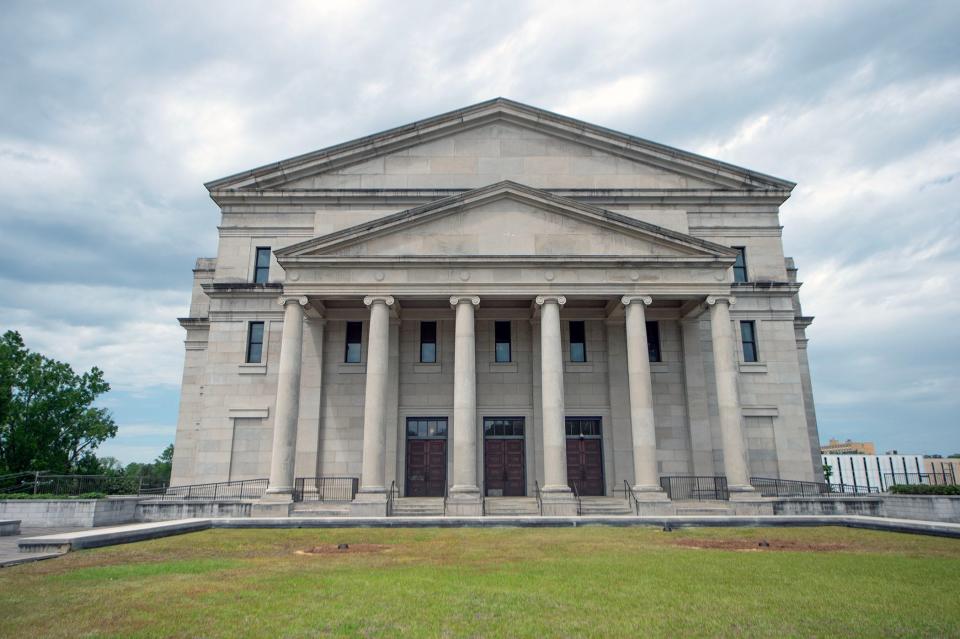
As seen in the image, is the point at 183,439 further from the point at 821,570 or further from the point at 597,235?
the point at 821,570

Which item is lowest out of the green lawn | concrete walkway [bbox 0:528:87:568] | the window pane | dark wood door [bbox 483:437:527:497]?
the green lawn

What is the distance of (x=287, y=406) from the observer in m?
26.0

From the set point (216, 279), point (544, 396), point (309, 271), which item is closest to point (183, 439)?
point (216, 279)

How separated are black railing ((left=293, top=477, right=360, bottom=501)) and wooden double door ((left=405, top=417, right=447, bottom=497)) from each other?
9.06ft

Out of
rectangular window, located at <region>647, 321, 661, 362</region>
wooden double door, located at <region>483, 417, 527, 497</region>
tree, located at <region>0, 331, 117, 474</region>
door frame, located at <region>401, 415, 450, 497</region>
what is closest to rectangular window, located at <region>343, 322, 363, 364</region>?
door frame, located at <region>401, 415, 450, 497</region>

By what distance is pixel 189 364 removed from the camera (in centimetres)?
3684

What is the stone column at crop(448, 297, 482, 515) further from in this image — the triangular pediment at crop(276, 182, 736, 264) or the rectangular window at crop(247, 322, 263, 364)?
the rectangular window at crop(247, 322, 263, 364)

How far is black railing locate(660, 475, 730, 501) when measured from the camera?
29.1 metres

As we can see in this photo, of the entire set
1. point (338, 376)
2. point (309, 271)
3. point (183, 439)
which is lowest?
point (183, 439)

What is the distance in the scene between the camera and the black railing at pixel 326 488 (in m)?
28.6

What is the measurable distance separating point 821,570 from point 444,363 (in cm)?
2091

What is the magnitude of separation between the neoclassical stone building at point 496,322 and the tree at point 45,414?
2029 cm

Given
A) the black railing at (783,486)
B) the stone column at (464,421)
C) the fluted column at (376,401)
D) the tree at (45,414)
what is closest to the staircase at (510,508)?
the stone column at (464,421)

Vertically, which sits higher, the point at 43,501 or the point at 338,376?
the point at 338,376
